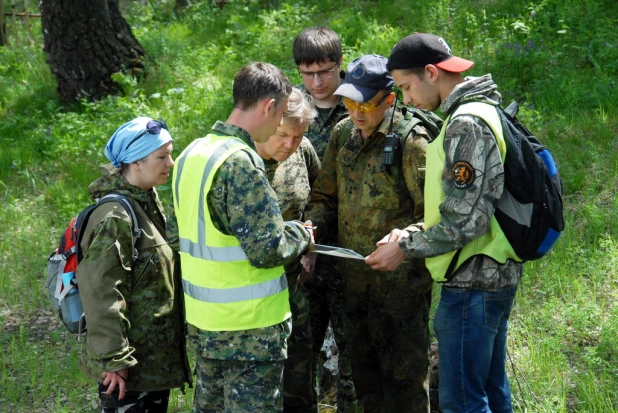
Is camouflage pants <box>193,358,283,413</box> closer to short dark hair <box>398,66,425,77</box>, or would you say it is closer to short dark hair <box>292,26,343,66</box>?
short dark hair <box>398,66,425,77</box>

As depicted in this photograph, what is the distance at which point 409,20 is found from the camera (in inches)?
362

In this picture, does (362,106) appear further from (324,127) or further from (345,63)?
(345,63)

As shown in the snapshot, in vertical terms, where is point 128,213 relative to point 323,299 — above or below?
above

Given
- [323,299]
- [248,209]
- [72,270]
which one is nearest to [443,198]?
[248,209]

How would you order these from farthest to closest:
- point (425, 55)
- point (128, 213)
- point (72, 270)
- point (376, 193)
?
1. point (376, 193)
2. point (72, 270)
3. point (128, 213)
4. point (425, 55)

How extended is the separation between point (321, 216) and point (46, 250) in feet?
12.2

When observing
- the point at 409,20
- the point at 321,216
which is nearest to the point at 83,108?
the point at 409,20

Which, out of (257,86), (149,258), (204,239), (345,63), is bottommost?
(345,63)

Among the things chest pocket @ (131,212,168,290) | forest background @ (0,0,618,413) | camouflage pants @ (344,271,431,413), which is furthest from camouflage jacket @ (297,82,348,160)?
forest background @ (0,0,618,413)

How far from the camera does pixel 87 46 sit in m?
9.04

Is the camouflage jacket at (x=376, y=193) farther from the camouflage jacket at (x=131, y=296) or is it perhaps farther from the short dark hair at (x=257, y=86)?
the camouflage jacket at (x=131, y=296)

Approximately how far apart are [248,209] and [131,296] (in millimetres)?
1068

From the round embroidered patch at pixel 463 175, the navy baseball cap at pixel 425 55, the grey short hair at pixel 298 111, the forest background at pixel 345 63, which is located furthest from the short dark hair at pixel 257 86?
the forest background at pixel 345 63

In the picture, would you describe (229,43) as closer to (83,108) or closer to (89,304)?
(83,108)
